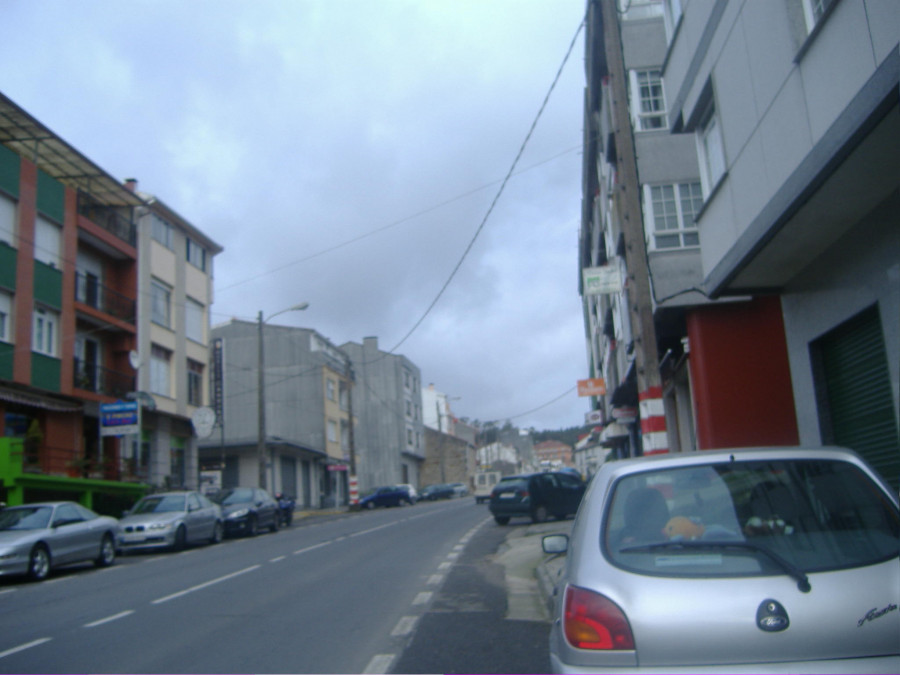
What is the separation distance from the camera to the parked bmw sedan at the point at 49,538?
1420 centimetres

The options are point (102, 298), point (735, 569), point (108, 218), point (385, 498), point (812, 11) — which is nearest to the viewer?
point (735, 569)

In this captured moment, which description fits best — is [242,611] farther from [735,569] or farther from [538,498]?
[538,498]

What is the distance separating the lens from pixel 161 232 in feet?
112

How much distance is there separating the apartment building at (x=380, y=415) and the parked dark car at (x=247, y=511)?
141 feet

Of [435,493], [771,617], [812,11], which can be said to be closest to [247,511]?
[812,11]

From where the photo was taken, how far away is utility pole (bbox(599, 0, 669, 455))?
31.8 feet

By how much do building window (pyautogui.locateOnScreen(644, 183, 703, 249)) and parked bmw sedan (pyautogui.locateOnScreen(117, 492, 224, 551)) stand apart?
1271cm

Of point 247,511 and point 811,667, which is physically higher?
point 247,511

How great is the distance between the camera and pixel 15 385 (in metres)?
23.8

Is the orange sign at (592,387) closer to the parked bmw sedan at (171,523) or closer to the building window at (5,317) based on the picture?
the parked bmw sedan at (171,523)

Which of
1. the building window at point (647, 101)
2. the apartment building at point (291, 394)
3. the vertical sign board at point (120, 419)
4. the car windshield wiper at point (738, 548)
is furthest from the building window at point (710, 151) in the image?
the apartment building at point (291, 394)

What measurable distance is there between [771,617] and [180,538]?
750 inches

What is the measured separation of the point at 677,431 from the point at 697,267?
7229 mm

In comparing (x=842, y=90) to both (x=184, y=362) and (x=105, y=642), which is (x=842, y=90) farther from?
(x=184, y=362)
